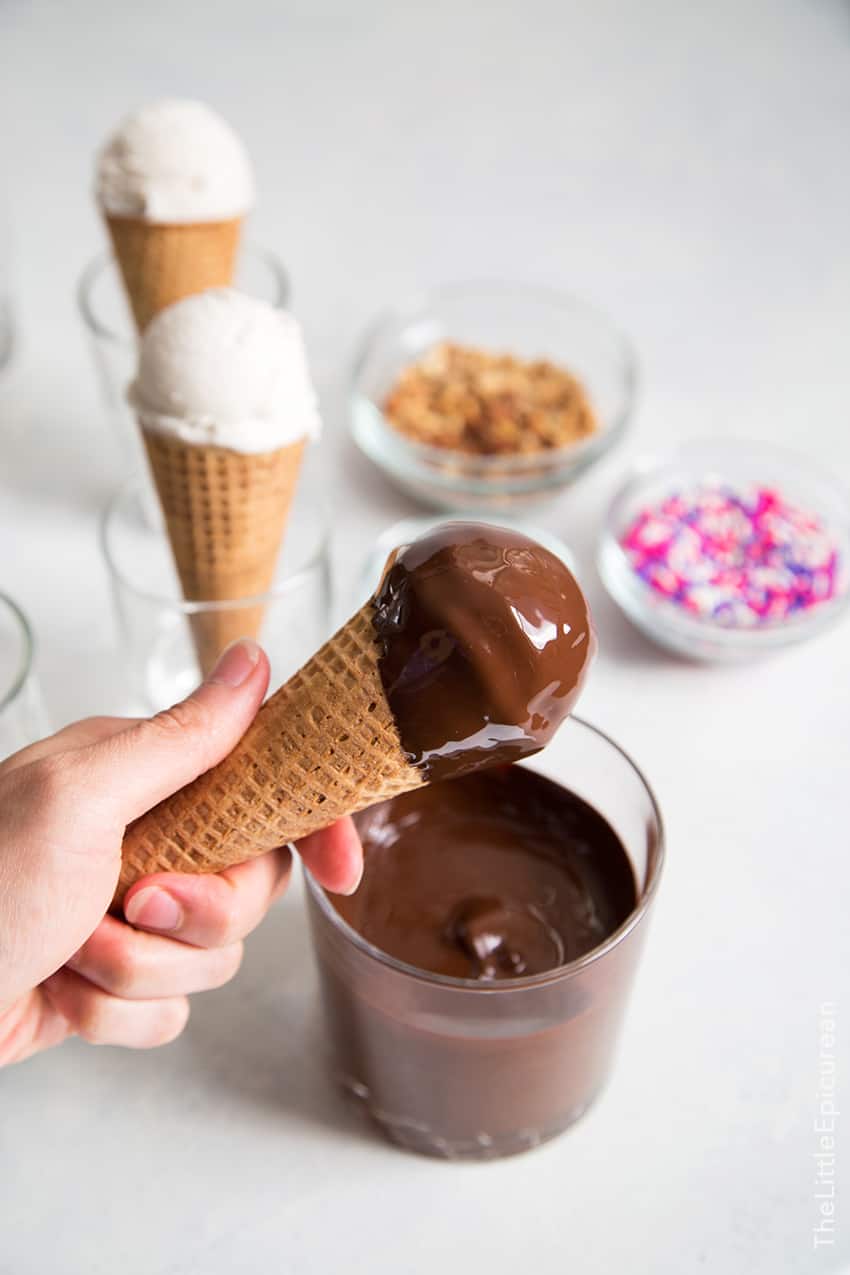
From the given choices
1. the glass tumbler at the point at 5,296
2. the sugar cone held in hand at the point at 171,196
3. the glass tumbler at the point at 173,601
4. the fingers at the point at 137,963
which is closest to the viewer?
the fingers at the point at 137,963

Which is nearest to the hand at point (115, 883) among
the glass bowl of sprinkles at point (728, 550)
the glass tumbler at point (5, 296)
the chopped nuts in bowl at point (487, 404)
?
the glass bowl of sprinkles at point (728, 550)

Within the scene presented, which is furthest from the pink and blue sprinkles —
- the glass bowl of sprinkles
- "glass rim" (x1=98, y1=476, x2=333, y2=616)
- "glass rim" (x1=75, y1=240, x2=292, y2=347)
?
"glass rim" (x1=75, y1=240, x2=292, y2=347)

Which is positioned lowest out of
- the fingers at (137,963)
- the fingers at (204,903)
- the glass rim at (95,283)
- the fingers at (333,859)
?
the fingers at (137,963)

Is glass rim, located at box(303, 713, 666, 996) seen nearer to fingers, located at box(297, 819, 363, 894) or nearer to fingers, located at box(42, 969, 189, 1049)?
fingers, located at box(297, 819, 363, 894)

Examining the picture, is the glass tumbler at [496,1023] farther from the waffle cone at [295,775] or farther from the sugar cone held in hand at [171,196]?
the sugar cone held in hand at [171,196]

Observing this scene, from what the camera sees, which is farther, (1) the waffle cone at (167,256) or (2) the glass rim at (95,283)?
(2) the glass rim at (95,283)

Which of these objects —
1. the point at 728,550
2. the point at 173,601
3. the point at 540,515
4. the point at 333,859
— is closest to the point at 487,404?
the point at 540,515
